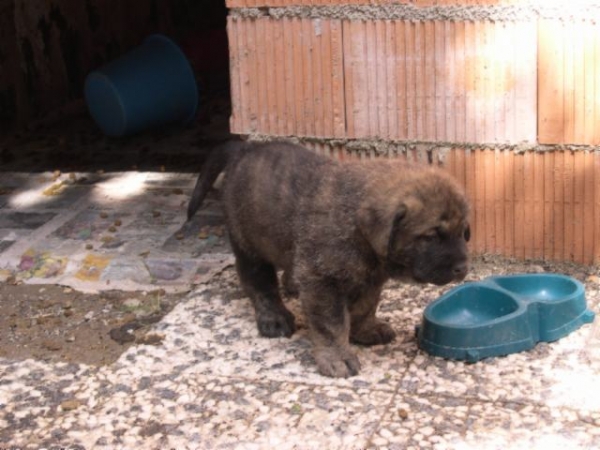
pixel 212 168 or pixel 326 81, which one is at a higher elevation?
Answer: pixel 326 81

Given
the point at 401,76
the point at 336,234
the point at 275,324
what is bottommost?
the point at 275,324

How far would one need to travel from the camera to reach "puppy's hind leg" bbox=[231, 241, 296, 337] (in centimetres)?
537

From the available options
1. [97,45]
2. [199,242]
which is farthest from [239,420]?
[97,45]

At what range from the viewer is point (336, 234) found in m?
4.79

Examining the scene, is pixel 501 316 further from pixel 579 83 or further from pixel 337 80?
pixel 337 80

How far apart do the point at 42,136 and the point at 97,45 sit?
1733 millimetres

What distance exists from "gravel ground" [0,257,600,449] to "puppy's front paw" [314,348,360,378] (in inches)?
1.7

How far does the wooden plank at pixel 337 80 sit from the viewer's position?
6000 millimetres

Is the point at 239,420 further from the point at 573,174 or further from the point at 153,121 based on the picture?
the point at 153,121

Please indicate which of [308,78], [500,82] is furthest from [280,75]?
[500,82]

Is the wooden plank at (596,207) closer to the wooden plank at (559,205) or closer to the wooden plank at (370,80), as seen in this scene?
the wooden plank at (559,205)

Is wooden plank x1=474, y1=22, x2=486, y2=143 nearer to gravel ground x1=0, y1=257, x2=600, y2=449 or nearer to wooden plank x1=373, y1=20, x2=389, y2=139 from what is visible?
wooden plank x1=373, y1=20, x2=389, y2=139

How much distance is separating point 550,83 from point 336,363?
6.45ft

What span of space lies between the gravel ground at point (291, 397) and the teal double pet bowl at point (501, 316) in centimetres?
6
